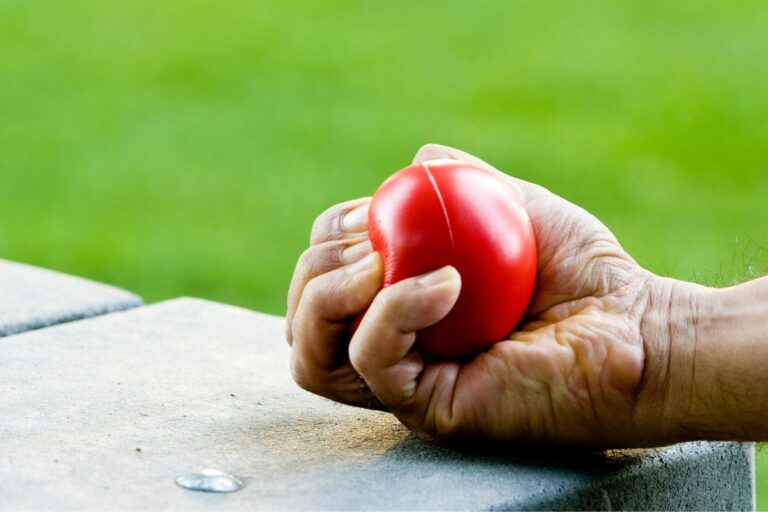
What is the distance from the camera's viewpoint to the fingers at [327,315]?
151cm

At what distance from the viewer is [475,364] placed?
1552 millimetres

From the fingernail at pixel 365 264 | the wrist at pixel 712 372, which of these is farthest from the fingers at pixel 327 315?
the wrist at pixel 712 372

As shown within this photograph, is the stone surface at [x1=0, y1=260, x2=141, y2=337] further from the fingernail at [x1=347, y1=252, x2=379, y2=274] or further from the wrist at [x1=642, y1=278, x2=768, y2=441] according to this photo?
the wrist at [x1=642, y1=278, x2=768, y2=441]

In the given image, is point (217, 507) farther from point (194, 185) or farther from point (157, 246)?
point (194, 185)

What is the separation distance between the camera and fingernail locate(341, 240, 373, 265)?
1.59m

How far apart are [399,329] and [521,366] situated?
17 cm

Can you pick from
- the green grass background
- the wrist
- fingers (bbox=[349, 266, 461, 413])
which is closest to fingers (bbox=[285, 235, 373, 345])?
fingers (bbox=[349, 266, 461, 413])

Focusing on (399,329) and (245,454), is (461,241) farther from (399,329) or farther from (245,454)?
(245,454)

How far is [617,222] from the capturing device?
4.95 meters

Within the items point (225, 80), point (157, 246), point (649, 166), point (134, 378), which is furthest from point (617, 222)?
point (134, 378)

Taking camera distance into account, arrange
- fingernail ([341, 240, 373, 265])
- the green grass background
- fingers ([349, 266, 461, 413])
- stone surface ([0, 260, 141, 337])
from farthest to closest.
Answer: the green grass background
stone surface ([0, 260, 141, 337])
fingernail ([341, 240, 373, 265])
fingers ([349, 266, 461, 413])

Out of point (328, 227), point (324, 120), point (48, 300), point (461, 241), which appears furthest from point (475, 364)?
point (324, 120)

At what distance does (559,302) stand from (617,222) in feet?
11.0

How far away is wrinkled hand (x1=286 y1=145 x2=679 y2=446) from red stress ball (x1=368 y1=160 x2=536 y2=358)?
27 mm
